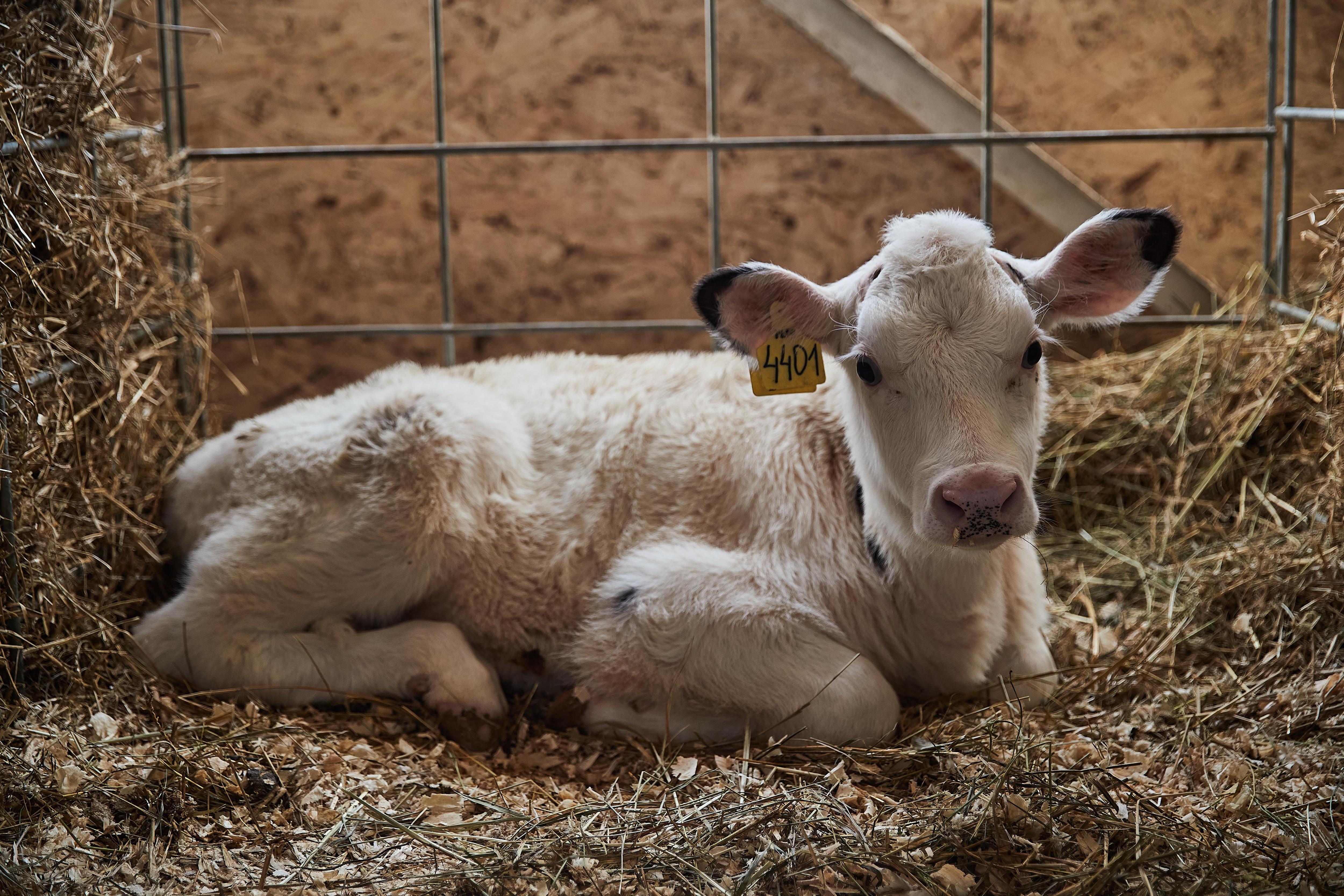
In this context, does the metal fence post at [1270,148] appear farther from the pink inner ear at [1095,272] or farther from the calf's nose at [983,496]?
the calf's nose at [983,496]

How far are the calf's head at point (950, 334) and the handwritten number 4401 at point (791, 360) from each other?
53 mm

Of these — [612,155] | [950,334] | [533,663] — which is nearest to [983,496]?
[950,334]

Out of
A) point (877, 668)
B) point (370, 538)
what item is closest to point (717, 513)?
point (877, 668)

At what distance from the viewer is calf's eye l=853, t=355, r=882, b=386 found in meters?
3.22

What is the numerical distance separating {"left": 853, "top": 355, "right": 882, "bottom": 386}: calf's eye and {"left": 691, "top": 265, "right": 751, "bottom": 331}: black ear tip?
0.42 meters

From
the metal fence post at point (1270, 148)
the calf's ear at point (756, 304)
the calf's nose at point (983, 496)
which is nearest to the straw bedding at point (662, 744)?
the metal fence post at point (1270, 148)

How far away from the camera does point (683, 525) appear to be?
3.83 meters

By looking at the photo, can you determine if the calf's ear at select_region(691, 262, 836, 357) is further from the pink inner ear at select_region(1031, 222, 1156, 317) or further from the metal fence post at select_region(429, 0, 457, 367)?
the metal fence post at select_region(429, 0, 457, 367)

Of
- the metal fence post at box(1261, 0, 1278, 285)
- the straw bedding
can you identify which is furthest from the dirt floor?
the straw bedding

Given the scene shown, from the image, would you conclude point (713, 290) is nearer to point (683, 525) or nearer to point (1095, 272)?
point (683, 525)

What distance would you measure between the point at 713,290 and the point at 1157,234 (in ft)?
4.23

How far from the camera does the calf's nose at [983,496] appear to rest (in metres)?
2.87

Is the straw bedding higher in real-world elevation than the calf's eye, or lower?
lower

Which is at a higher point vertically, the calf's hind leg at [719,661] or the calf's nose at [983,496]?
the calf's nose at [983,496]
